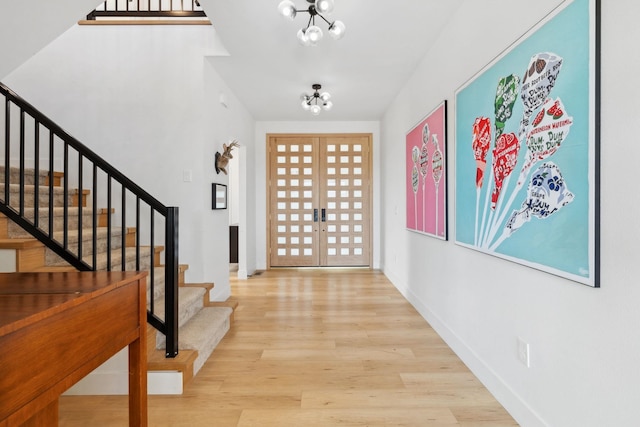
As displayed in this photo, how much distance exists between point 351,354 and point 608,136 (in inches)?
84.3

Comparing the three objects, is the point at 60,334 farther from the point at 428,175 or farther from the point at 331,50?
the point at 331,50

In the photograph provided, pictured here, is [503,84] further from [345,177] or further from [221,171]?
[345,177]

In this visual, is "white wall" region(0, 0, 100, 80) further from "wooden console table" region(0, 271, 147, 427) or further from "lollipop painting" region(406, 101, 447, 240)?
"lollipop painting" region(406, 101, 447, 240)

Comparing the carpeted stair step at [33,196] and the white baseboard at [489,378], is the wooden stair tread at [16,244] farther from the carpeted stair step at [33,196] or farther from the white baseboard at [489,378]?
the white baseboard at [489,378]

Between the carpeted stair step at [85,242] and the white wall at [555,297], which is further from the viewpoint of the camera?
the carpeted stair step at [85,242]

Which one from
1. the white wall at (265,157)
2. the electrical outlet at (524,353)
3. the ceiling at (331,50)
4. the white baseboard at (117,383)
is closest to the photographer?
the electrical outlet at (524,353)

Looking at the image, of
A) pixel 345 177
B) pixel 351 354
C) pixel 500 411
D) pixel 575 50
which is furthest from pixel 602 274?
pixel 345 177

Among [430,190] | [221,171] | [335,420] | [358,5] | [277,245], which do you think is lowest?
[335,420]

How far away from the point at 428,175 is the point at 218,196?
222cm

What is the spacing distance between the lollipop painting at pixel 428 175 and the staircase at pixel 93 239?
2003 millimetres

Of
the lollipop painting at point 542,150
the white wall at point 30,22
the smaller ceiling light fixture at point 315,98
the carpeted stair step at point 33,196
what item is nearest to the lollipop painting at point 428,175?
the lollipop painting at point 542,150

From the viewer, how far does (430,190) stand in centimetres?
333

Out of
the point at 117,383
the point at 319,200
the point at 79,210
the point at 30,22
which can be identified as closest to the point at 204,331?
the point at 117,383

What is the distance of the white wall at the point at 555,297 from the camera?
1236 mm
